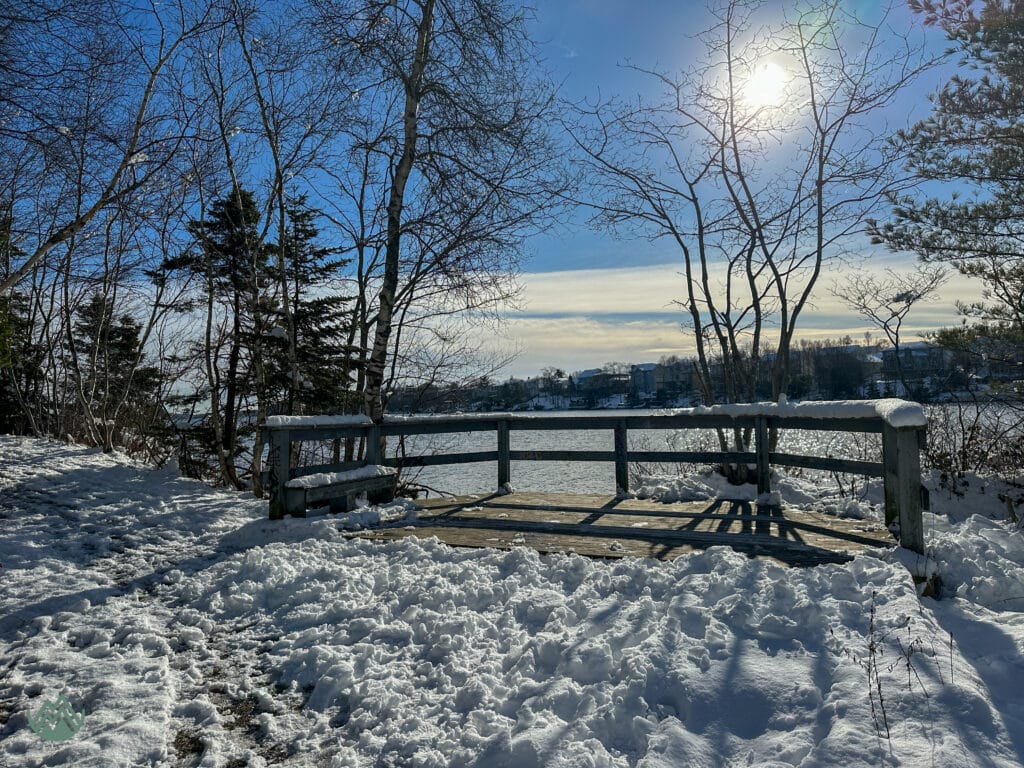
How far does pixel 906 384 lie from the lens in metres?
11.2

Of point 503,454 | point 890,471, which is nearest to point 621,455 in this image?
point 503,454

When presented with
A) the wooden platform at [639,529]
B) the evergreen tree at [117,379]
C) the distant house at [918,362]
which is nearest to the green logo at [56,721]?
the wooden platform at [639,529]

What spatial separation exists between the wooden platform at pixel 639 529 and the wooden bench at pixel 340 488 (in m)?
0.59

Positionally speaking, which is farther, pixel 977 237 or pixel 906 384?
pixel 906 384

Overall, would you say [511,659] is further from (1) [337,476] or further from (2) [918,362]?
(2) [918,362]

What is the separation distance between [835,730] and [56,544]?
19.9 ft

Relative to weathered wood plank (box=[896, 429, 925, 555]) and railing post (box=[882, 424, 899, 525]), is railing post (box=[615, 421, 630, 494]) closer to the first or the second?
railing post (box=[882, 424, 899, 525])

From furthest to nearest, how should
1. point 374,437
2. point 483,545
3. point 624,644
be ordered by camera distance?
point 374,437
point 483,545
point 624,644

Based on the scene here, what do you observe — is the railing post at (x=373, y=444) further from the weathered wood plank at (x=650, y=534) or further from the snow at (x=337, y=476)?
the weathered wood plank at (x=650, y=534)

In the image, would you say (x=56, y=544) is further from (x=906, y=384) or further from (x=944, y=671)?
(x=906, y=384)

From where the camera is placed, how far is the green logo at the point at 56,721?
2456 millimetres

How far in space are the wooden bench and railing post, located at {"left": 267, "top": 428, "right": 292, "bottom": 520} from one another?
0.17 feet

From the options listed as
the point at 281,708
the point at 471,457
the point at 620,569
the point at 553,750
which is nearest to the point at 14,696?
the point at 281,708

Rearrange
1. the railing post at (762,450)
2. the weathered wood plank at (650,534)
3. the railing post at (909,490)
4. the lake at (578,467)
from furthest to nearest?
1. the lake at (578,467)
2. the railing post at (762,450)
3. the weathered wood plank at (650,534)
4. the railing post at (909,490)
